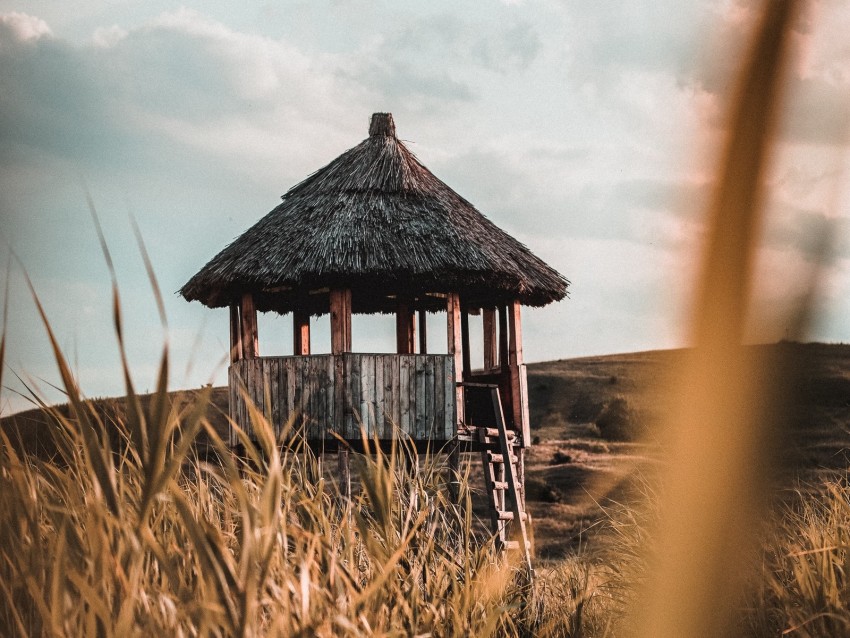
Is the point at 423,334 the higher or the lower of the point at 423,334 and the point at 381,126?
the lower

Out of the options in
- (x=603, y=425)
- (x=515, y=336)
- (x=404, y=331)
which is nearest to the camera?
(x=515, y=336)

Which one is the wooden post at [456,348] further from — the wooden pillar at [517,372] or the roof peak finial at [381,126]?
the roof peak finial at [381,126]

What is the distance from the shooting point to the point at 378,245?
38.1ft

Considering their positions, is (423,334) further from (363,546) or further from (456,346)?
(363,546)

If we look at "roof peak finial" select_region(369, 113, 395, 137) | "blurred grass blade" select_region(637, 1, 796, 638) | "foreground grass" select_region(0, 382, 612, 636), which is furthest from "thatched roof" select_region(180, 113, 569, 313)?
"foreground grass" select_region(0, 382, 612, 636)

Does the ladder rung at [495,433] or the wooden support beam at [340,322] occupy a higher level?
the wooden support beam at [340,322]

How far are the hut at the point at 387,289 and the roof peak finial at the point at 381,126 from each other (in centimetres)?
2

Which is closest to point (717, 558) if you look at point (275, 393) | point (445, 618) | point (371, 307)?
point (445, 618)

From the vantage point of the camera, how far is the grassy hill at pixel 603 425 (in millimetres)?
21016

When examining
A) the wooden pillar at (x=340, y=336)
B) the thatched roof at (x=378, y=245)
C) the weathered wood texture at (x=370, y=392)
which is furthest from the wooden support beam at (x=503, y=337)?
the wooden pillar at (x=340, y=336)

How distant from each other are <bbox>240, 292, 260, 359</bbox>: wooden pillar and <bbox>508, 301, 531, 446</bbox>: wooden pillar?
3354mm

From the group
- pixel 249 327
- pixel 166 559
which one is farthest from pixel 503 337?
pixel 166 559

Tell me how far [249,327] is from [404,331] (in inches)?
94.6

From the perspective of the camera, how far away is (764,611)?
4.66 metres
